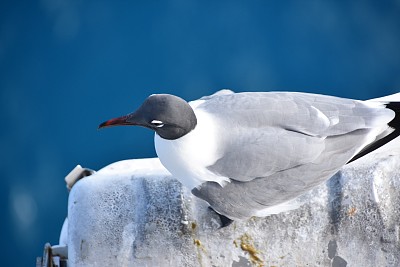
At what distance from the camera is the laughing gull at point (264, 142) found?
5.93ft

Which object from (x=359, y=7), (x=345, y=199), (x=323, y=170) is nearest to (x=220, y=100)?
(x=323, y=170)

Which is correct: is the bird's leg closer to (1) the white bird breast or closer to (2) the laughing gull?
(2) the laughing gull

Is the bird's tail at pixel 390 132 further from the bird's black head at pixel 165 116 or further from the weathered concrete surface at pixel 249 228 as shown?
the bird's black head at pixel 165 116

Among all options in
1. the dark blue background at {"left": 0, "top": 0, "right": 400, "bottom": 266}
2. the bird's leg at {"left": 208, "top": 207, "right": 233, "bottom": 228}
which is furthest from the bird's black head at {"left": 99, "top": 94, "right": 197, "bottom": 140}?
the dark blue background at {"left": 0, "top": 0, "right": 400, "bottom": 266}

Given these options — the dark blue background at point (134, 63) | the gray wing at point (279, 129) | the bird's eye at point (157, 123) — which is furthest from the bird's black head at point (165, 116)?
the dark blue background at point (134, 63)

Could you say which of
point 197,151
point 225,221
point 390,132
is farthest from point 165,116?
point 390,132

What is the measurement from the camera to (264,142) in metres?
1.81

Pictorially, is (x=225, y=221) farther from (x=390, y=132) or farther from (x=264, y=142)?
(x=390, y=132)

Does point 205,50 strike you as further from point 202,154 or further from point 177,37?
point 202,154

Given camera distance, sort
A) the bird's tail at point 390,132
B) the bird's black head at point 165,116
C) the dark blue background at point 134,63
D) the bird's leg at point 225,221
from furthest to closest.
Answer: the dark blue background at point 134,63
the bird's leg at point 225,221
the bird's tail at point 390,132
the bird's black head at point 165,116

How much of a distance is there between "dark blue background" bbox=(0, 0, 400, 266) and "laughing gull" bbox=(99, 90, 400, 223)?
1.62 m

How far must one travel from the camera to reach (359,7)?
367cm

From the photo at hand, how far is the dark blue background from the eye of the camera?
138 inches

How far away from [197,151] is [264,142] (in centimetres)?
20
